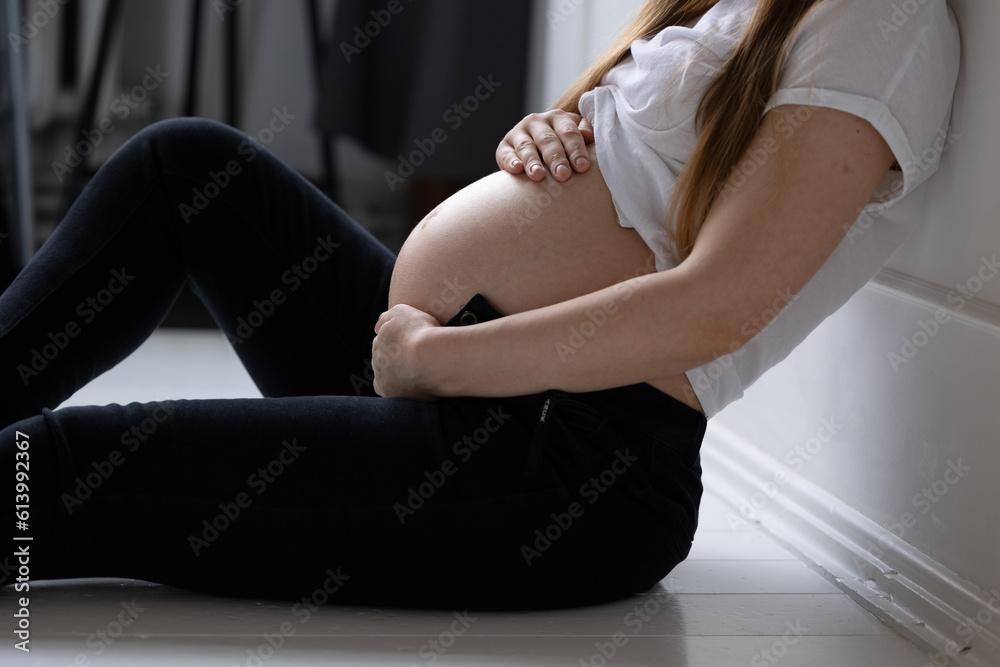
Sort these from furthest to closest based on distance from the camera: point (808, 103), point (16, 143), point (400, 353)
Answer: point (16, 143), point (400, 353), point (808, 103)

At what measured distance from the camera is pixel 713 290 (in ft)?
2.37

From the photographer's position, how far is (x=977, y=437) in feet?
2.73

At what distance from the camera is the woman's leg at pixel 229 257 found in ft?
3.13

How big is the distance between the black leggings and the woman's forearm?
3 centimetres

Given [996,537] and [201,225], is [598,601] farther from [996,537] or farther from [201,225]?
[201,225]

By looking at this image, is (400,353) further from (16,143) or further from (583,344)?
(16,143)

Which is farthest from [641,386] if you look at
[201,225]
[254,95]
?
[254,95]

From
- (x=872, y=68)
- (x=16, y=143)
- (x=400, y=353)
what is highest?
(x=872, y=68)

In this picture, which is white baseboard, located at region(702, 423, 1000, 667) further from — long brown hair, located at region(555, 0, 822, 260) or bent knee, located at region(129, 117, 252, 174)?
bent knee, located at region(129, 117, 252, 174)

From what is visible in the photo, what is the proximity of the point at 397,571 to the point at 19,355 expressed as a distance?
406 millimetres

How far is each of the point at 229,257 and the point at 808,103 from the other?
61cm

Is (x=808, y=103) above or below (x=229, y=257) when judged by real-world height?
above

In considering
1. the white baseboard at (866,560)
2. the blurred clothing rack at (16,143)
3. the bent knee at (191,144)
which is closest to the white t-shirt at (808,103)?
the white baseboard at (866,560)

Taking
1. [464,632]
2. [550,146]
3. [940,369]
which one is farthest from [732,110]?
[464,632]
